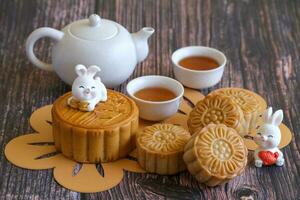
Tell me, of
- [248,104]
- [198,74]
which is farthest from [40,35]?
[248,104]

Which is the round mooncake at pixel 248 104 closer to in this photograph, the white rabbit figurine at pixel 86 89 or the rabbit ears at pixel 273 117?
the rabbit ears at pixel 273 117

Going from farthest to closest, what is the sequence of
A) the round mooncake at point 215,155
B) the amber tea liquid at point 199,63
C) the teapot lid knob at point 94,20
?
the amber tea liquid at point 199,63 → the teapot lid knob at point 94,20 → the round mooncake at point 215,155

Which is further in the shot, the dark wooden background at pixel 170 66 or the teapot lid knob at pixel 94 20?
the teapot lid knob at pixel 94 20

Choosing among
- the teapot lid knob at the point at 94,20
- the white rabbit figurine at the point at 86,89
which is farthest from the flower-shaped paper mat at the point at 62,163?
the teapot lid knob at the point at 94,20

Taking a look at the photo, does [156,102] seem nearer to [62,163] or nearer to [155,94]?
[155,94]

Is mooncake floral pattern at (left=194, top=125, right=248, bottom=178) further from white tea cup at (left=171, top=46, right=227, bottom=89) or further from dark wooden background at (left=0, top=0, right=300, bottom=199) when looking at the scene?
white tea cup at (left=171, top=46, right=227, bottom=89)

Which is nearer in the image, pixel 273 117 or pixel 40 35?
pixel 273 117
